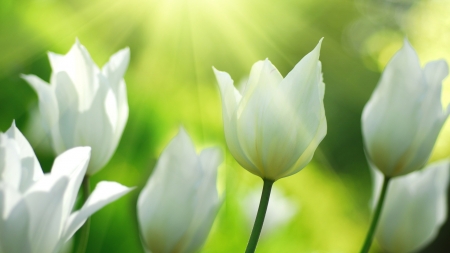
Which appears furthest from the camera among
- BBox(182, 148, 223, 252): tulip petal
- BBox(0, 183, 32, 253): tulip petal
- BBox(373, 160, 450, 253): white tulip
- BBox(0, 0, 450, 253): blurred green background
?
BBox(0, 0, 450, 253): blurred green background

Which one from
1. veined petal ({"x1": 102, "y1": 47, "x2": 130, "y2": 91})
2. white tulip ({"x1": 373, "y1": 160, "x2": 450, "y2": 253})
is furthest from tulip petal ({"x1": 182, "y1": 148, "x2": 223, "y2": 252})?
white tulip ({"x1": 373, "y1": 160, "x2": 450, "y2": 253})

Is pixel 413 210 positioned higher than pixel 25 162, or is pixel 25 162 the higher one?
pixel 25 162

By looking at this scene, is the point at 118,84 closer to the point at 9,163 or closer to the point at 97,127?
the point at 97,127

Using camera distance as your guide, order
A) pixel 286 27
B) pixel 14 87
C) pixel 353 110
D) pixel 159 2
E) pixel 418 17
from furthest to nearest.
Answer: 1. pixel 286 27
2. pixel 418 17
3. pixel 353 110
4. pixel 159 2
5. pixel 14 87

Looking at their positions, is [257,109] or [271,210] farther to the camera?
[271,210]

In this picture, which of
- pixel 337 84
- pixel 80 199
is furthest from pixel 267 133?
pixel 337 84

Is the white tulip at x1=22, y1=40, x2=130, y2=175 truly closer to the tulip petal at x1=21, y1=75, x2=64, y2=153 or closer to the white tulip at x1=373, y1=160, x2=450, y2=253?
the tulip petal at x1=21, y1=75, x2=64, y2=153

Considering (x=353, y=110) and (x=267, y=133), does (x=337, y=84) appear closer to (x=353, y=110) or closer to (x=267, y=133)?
(x=353, y=110)

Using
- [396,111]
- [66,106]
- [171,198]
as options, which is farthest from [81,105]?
[396,111]
